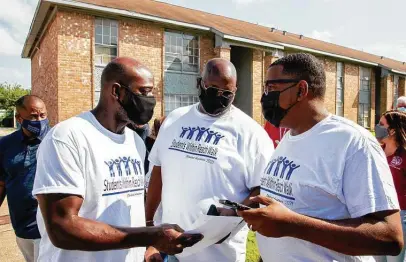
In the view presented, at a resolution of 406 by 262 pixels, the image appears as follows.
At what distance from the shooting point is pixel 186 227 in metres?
2.55

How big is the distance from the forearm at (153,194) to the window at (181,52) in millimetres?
14069

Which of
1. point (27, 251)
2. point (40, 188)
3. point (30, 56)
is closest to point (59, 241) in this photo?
point (40, 188)

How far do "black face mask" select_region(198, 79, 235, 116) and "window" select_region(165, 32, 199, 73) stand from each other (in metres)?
14.1

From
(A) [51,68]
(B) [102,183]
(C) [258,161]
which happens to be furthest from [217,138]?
(A) [51,68]

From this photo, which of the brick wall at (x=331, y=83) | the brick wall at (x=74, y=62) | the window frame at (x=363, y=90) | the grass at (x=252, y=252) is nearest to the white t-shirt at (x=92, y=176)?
the grass at (x=252, y=252)

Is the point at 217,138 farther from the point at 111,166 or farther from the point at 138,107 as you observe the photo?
the point at 111,166

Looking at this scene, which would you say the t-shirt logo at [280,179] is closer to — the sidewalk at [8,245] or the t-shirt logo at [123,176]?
the t-shirt logo at [123,176]

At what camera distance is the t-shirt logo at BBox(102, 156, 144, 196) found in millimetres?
2014

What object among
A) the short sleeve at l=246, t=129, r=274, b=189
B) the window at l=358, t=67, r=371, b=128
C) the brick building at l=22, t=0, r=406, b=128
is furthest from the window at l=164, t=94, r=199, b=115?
the window at l=358, t=67, r=371, b=128

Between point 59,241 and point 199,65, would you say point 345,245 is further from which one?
point 199,65

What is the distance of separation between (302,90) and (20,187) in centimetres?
307

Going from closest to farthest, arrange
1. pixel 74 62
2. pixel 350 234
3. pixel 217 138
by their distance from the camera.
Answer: pixel 350 234 → pixel 217 138 → pixel 74 62

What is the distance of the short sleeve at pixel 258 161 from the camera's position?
2498 millimetres

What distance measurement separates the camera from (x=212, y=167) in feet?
8.23
